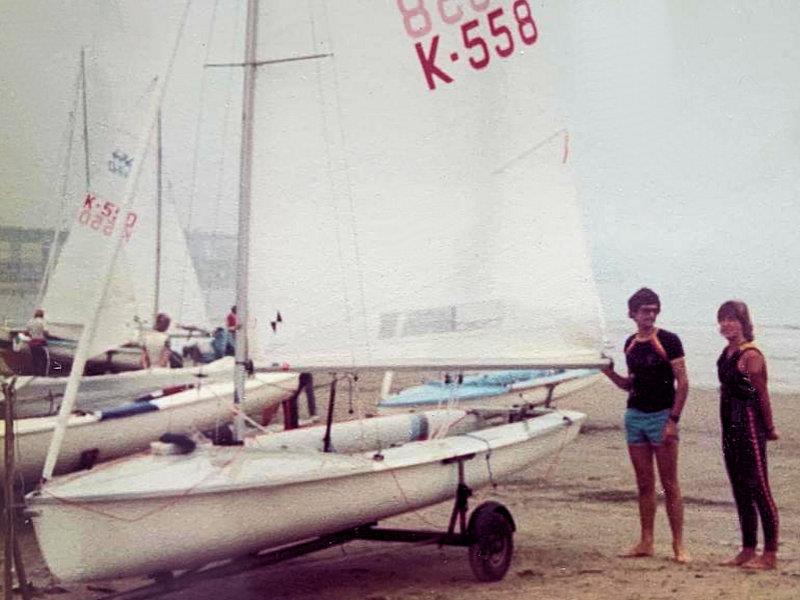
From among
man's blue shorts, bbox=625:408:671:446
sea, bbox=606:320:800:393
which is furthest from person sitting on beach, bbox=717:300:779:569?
sea, bbox=606:320:800:393

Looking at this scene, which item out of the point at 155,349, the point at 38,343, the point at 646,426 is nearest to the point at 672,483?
→ the point at 646,426

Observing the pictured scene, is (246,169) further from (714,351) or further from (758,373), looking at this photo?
(714,351)

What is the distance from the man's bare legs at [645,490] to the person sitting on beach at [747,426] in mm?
364

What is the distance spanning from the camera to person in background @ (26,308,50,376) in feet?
33.1

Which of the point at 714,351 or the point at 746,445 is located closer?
the point at 746,445

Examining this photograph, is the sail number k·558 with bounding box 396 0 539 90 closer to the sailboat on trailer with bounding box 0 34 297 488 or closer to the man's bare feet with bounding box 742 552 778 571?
the sailboat on trailer with bounding box 0 34 297 488

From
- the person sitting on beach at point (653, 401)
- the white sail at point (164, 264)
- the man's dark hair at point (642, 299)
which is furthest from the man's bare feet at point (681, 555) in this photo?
the white sail at point (164, 264)

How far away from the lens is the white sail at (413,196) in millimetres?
4750

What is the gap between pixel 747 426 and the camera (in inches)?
183

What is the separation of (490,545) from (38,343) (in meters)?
6.94

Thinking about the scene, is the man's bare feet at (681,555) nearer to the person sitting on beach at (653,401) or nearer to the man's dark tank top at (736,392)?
the person sitting on beach at (653,401)

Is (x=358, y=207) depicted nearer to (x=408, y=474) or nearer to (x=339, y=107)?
(x=339, y=107)

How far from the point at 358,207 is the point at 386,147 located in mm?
317

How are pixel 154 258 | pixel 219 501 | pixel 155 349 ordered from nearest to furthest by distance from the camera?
1. pixel 219 501
2. pixel 155 349
3. pixel 154 258
